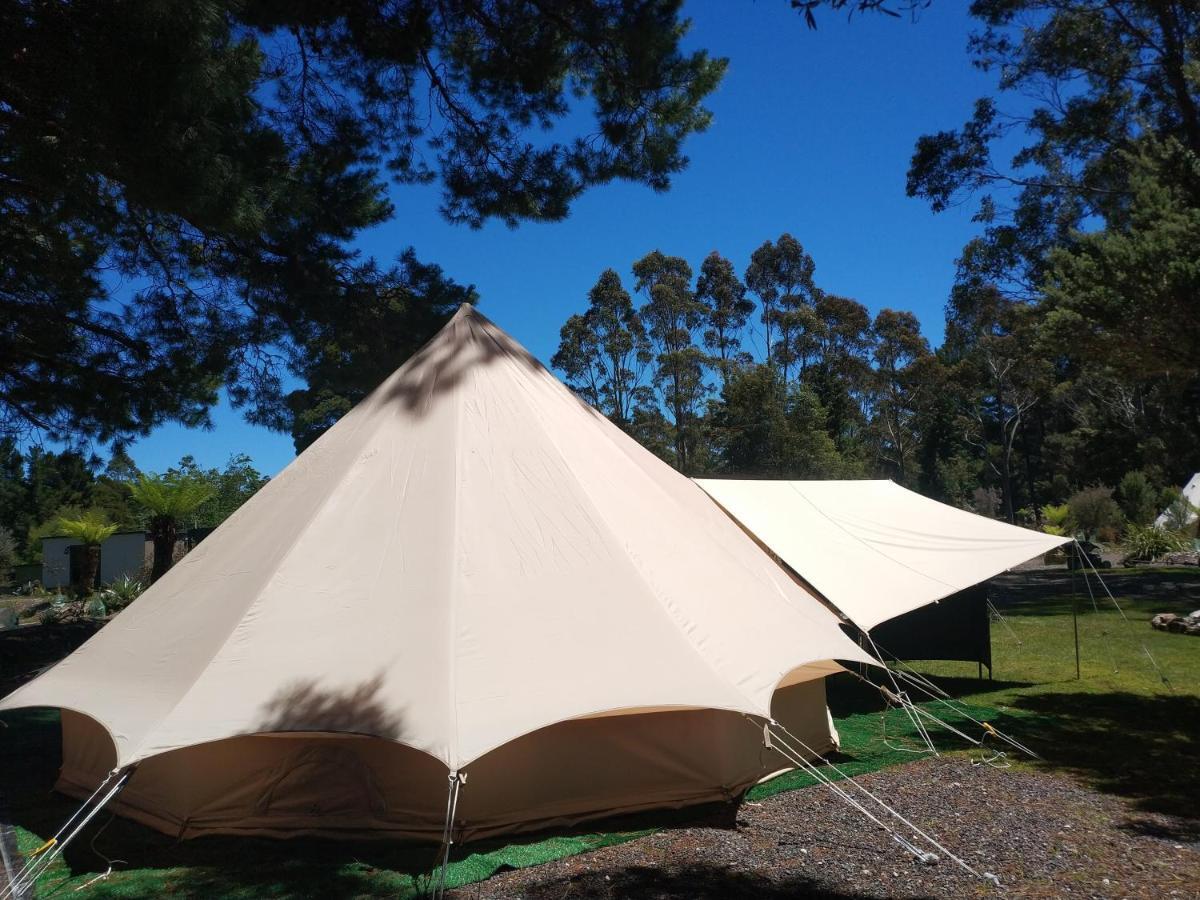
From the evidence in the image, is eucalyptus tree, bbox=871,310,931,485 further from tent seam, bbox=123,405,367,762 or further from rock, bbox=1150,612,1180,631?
tent seam, bbox=123,405,367,762

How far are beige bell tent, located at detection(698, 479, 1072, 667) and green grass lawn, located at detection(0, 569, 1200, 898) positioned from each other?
0.95m

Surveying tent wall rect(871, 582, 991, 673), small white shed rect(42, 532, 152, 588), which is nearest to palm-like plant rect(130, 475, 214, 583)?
tent wall rect(871, 582, 991, 673)

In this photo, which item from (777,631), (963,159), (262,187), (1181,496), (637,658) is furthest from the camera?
(1181,496)

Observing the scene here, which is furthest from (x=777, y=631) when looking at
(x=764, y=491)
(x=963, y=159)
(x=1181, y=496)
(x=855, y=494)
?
(x=1181, y=496)

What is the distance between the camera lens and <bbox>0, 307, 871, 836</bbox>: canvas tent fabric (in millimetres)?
3754

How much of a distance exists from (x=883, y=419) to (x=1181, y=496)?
15.3 meters

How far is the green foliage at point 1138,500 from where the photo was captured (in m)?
24.4

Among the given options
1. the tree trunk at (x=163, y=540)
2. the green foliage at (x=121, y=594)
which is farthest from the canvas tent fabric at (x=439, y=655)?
the green foliage at (x=121, y=594)

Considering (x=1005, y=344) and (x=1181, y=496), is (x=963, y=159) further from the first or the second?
(x=1005, y=344)

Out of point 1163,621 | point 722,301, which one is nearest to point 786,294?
point 722,301

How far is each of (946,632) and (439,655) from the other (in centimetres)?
616

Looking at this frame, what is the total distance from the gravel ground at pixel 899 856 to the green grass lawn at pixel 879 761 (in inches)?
7.2

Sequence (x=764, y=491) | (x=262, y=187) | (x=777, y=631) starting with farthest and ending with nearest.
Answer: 1. (x=764, y=491)
2. (x=262, y=187)
3. (x=777, y=631)

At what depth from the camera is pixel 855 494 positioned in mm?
9180
